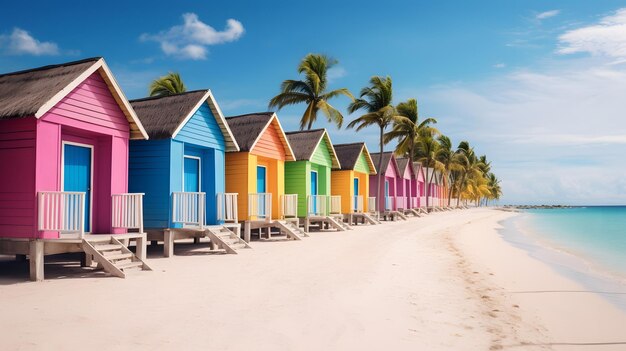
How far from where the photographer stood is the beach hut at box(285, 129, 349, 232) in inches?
843

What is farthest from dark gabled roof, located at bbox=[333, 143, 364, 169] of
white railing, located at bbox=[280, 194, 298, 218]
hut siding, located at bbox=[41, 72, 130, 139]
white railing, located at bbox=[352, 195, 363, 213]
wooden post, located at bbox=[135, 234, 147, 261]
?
wooden post, located at bbox=[135, 234, 147, 261]

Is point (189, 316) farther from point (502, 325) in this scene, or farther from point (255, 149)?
point (255, 149)

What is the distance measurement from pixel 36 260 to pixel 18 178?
174 centimetres

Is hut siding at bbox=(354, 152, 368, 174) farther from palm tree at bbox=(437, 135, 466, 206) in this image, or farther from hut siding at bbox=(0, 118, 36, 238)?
palm tree at bbox=(437, 135, 466, 206)

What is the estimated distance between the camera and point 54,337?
5207 mm

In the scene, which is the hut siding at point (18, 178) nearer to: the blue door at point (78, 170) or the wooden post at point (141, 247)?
the blue door at point (78, 170)

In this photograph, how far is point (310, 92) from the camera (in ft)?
102

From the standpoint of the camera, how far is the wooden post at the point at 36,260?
8797mm

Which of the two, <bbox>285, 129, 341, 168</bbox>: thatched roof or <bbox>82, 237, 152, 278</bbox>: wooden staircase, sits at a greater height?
<bbox>285, 129, 341, 168</bbox>: thatched roof

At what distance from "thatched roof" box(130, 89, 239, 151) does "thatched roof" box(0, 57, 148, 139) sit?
1.18 meters

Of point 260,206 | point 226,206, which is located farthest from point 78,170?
point 260,206

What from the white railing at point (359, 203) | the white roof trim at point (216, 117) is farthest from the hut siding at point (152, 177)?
the white railing at point (359, 203)

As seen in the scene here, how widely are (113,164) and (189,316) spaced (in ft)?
21.0

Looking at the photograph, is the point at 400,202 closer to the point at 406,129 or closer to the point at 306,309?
the point at 406,129
